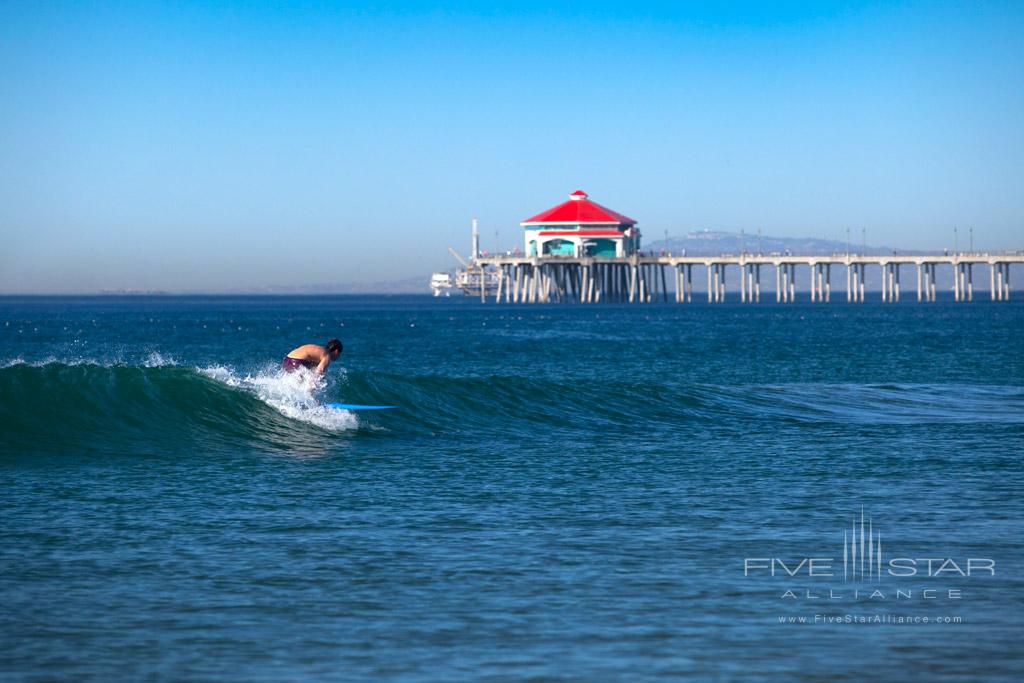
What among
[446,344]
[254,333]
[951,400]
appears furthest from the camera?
[254,333]

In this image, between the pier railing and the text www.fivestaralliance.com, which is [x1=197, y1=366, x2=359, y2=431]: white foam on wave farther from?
the pier railing

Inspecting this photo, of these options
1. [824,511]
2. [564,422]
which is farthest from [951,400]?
[824,511]

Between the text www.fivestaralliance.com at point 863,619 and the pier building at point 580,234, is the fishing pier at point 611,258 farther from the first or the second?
the text www.fivestaralliance.com at point 863,619

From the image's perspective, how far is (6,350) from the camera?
5719cm

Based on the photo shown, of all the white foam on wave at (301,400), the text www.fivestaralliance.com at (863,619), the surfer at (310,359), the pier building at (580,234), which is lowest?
the text www.fivestaralliance.com at (863,619)

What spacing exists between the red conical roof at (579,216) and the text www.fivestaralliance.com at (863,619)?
395ft

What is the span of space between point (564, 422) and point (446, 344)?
39.6 m

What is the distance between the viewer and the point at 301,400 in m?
20.5

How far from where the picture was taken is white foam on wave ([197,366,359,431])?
19672 millimetres

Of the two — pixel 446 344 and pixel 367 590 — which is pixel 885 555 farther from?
pixel 446 344

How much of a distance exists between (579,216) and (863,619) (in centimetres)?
12184

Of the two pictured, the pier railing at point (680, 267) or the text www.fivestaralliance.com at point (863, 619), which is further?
the pier railing at point (680, 267)

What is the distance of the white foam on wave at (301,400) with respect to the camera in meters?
19.7

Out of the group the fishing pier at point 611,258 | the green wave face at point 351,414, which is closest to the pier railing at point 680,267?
the fishing pier at point 611,258
